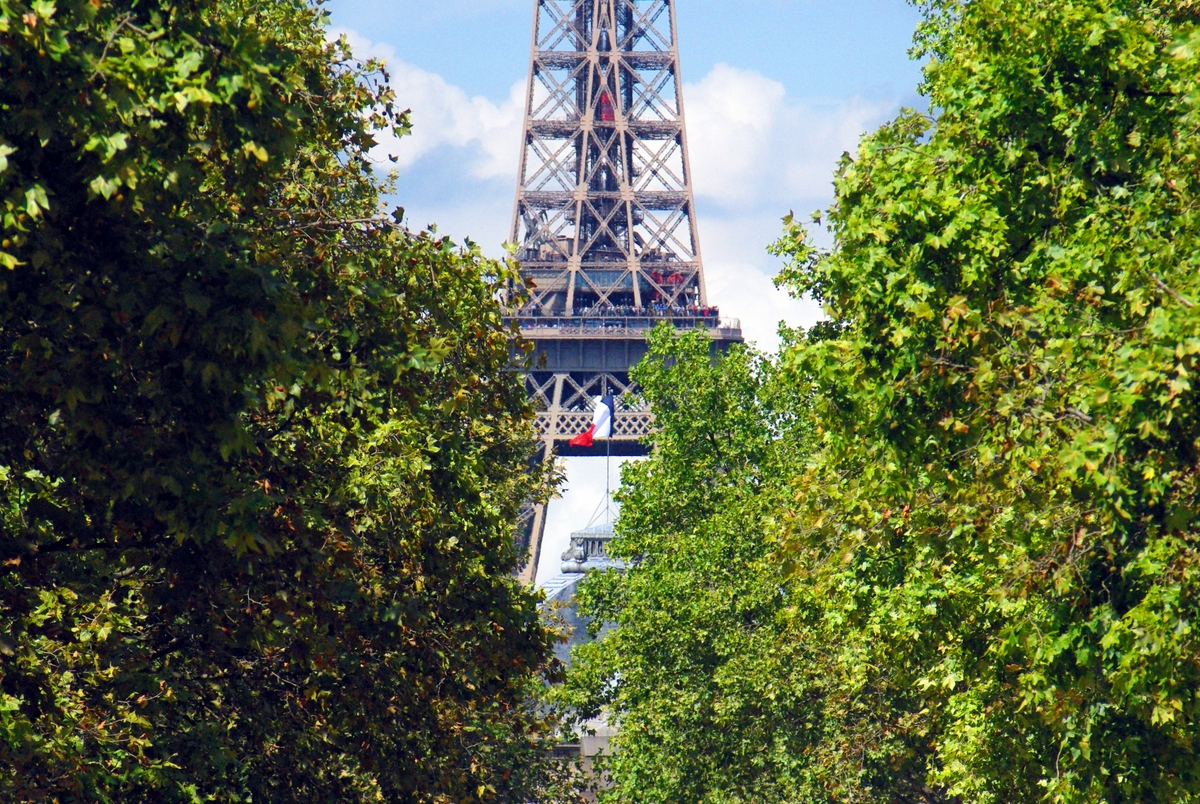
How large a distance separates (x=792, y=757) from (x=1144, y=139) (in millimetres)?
19199

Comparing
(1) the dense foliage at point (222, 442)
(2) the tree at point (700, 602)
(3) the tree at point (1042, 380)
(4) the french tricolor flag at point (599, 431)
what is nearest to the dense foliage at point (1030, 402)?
(3) the tree at point (1042, 380)

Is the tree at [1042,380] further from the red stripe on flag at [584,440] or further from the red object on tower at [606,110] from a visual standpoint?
the red object on tower at [606,110]

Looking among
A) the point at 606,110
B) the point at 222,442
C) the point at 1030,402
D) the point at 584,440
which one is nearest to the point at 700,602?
the point at 1030,402

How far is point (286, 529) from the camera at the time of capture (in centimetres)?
1147

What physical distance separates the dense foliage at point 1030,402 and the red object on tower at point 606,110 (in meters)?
64.5

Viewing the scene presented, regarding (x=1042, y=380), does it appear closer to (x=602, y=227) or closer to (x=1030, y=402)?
(x=1030, y=402)

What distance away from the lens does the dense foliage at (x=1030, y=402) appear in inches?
467

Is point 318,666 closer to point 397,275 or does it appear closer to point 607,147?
point 397,275

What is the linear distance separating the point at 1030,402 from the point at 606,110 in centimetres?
7254

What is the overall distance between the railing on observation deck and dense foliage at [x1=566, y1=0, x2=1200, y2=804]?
53209mm

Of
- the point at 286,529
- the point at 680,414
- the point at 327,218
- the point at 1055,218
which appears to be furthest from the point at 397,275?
the point at 680,414

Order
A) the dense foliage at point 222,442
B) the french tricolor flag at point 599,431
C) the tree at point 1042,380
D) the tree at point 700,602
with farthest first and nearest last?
the french tricolor flag at point 599,431 → the tree at point 700,602 → the tree at point 1042,380 → the dense foliage at point 222,442

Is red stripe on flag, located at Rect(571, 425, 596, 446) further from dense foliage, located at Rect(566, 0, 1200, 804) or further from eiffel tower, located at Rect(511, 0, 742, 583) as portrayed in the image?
dense foliage, located at Rect(566, 0, 1200, 804)

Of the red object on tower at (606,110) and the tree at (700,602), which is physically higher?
the red object on tower at (606,110)
